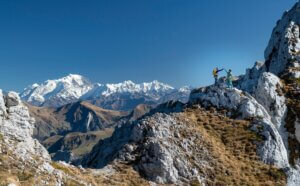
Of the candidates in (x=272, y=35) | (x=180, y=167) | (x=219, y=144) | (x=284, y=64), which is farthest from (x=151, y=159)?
(x=272, y=35)

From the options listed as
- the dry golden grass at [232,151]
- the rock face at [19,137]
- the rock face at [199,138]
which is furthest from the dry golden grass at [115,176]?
the dry golden grass at [232,151]

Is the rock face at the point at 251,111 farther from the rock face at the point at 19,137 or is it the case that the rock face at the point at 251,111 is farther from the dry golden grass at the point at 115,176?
the rock face at the point at 19,137

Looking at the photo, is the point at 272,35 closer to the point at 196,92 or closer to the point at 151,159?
the point at 196,92

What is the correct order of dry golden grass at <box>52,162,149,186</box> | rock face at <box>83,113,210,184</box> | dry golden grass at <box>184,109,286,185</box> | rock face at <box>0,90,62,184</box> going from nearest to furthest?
rock face at <box>0,90,62,184</box>, dry golden grass at <box>52,162,149,186</box>, rock face at <box>83,113,210,184</box>, dry golden grass at <box>184,109,286,185</box>

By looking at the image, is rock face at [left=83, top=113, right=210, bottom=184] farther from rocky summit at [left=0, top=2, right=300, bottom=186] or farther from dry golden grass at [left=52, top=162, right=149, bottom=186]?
dry golden grass at [left=52, top=162, right=149, bottom=186]

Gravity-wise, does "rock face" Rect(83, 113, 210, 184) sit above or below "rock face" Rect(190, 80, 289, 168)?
below

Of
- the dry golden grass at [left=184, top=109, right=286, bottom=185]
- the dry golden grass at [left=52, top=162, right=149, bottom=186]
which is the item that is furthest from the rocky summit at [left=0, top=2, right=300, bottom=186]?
the dry golden grass at [left=52, top=162, right=149, bottom=186]

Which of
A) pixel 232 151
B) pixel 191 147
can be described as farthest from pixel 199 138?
pixel 232 151

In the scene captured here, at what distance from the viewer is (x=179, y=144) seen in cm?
4656

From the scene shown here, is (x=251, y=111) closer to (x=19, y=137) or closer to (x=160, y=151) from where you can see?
(x=160, y=151)

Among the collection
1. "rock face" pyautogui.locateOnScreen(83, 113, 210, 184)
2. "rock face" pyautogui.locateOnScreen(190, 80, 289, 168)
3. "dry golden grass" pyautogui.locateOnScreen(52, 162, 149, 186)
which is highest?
"rock face" pyautogui.locateOnScreen(190, 80, 289, 168)

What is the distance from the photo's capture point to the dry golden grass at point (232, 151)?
42.9m

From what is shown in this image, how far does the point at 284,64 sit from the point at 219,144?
46.6 meters

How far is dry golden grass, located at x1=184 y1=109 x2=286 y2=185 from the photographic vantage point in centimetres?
4294
